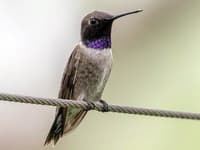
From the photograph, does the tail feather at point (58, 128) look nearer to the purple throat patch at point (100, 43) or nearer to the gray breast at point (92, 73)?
the gray breast at point (92, 73)

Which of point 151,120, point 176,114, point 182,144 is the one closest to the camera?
point 176,114

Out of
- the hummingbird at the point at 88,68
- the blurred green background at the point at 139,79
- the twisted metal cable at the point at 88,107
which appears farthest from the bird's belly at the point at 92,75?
the blurred green background at the point at 139,79

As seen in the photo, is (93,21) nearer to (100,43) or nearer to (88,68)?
(100,43)

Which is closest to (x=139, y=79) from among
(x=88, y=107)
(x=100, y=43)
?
(x=100, y=43)

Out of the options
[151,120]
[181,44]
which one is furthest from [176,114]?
[181,44]

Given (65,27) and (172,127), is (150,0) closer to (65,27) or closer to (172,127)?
(65,27)

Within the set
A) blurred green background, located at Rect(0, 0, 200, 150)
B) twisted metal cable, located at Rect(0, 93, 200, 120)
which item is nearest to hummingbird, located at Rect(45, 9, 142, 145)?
twisted metal cable, located at Rect(0, 93, 200, 120)
